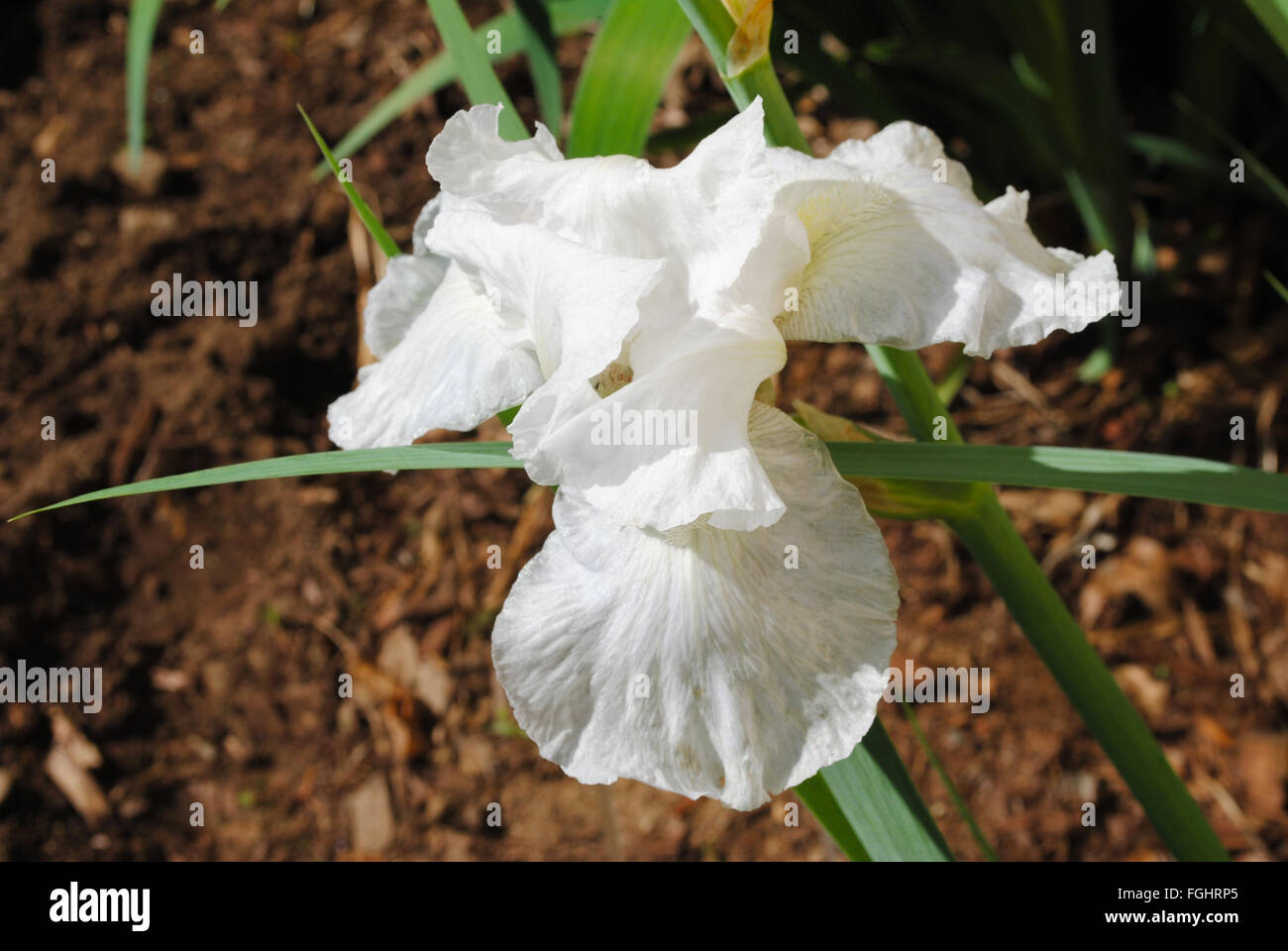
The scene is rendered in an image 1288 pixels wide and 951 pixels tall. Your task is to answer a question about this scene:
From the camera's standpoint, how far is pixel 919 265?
2.65 feet

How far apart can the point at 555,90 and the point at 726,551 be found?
3.25ft

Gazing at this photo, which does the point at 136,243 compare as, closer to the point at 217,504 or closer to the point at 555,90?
the point at 217,504

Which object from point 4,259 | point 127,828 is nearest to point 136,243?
point 4,259

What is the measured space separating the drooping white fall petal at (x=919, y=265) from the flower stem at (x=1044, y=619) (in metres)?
0.08

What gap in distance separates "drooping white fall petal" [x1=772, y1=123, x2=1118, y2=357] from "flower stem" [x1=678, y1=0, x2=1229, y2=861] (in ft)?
0.27

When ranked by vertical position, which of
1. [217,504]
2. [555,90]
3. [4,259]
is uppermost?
[4,259]

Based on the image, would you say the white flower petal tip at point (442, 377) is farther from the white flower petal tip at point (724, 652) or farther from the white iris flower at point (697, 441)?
the white flower petal tip at point (724, 652)

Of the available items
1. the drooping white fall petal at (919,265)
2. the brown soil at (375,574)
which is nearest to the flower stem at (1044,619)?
the drooping white fall petal at (919,265)

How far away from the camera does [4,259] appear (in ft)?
7.52

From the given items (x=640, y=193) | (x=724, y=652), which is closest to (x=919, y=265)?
(x=640, y=193)

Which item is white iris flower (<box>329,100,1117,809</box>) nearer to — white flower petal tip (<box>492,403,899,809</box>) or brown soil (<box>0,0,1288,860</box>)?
white flower petal tip (<box>492,403,899,809</box>)

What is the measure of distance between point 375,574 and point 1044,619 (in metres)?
1.46

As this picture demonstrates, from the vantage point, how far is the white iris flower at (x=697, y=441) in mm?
742

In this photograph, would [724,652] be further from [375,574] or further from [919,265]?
[375,574]
